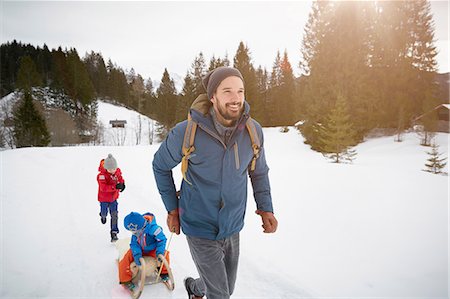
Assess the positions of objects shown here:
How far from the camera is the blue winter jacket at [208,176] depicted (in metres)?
2.11

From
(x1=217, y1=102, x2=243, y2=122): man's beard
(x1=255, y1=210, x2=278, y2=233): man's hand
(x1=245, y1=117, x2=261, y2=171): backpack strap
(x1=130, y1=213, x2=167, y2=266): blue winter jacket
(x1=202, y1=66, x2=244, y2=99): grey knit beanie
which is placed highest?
(x1=202, y1=66, x2=244, y2=99): grey knit beanie

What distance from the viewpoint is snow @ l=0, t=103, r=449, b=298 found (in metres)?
3.41

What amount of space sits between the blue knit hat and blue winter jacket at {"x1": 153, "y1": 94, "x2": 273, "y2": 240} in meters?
1.17

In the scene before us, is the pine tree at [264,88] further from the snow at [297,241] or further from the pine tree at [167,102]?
the snow at [297,241]

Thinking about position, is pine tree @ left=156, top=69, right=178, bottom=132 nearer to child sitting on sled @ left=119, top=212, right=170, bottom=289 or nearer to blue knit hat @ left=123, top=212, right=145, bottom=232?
child sitting on sled @ left=119, top=212, right=170, bottom=289

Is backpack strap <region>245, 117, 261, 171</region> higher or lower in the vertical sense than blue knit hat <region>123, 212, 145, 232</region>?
higher

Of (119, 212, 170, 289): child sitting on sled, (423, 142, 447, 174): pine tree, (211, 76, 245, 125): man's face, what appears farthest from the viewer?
(423, 142, 447, 174): pine tree

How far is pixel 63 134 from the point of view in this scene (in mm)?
36156

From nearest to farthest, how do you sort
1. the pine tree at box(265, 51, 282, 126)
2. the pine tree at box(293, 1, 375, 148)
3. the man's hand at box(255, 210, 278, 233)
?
1. the man's hand at box(255, 210, 278, 233)
2. the pine tree at box(293, 1, 375, 148)
3. the pine tree at box(265, 51, 282, 126)

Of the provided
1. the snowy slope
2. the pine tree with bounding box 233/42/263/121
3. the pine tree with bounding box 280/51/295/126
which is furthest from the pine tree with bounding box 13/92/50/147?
the pine tree with bounding box 280/51/295/126

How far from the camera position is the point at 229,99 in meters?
2.05

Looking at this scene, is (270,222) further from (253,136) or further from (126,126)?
(126,126)

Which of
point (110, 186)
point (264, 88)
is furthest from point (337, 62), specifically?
point (110, 186)

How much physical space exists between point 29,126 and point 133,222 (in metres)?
38.8
